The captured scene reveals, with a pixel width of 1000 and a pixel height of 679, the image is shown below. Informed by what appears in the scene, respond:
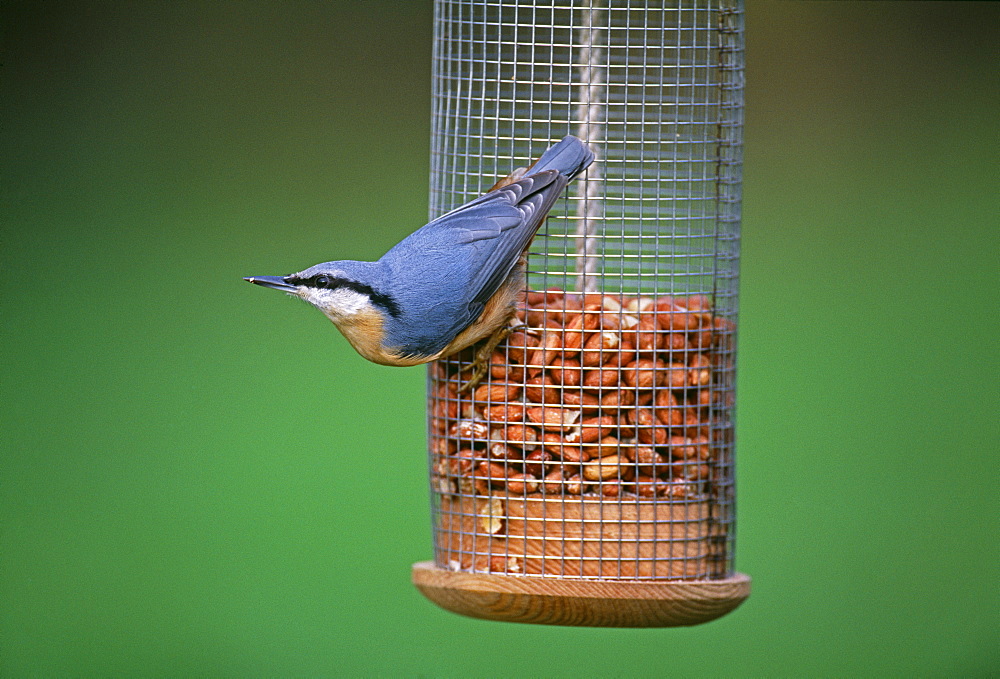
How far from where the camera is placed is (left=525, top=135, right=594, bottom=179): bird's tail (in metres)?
3.75

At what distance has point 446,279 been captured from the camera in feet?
11.8

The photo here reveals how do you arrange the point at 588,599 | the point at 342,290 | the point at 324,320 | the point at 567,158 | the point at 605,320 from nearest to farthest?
the point at 342,290 → the point at 588,599 → the point at 567,158 → the point at 605,320 → the point at 324,320

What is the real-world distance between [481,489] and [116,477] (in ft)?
11.9

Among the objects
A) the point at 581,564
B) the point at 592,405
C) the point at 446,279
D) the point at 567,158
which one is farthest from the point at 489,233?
the point at 581,564

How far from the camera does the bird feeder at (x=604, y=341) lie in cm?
378

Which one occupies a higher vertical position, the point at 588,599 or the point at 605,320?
the point at 605,320

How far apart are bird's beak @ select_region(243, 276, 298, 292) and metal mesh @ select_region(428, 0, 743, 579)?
29.7 inches

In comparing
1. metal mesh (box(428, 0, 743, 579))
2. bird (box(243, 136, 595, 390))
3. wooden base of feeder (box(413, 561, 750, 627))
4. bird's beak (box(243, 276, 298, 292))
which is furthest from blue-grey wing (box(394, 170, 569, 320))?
wooden base of feeder (box(413, 561, 750, 627))

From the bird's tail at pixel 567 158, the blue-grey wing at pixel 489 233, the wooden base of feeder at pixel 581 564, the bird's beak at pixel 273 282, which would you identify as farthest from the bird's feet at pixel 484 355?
the bird's beak at pixel 273 282

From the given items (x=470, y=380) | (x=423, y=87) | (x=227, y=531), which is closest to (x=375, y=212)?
(x=423, y=87)

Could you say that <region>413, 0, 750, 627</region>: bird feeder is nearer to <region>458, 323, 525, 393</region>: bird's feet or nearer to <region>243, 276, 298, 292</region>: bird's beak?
<region>458, 323, 525, 393</region>: bird's feet

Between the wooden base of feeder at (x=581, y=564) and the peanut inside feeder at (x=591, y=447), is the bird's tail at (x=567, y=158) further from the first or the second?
the wooden base of feeder at (x=581, y=564)

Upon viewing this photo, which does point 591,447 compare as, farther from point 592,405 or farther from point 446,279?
point 446,279

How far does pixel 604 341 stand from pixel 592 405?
7.8 inches
